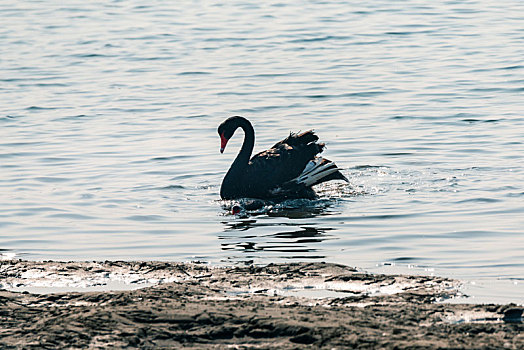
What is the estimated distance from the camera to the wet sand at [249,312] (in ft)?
19.3

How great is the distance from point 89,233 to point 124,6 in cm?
2496

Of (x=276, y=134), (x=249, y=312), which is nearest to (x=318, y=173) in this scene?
(x=276, y=134)

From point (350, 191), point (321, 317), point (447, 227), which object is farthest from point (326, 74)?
point (321, 317)

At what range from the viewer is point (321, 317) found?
623 centimetres

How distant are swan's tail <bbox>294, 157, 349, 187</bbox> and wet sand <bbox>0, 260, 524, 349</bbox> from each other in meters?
3.94

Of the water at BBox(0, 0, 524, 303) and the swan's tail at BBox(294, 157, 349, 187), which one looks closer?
the water at BBox(0, 0, 524, 303)

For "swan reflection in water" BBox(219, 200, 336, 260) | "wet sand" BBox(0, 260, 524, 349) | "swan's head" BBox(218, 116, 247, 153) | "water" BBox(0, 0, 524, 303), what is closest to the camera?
"wet sand" BBox(0, 260, 524, 349)

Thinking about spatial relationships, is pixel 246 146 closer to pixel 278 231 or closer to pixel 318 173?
pixel 318 173

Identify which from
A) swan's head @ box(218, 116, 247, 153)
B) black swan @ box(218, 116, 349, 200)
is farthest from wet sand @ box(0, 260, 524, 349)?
swan's head @ box(218, 116, 247, 153)

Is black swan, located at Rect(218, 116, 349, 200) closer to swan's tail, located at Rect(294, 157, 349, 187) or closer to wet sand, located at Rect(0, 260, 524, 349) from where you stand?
swan's tail, located at Rect(294, 157, 349, 187)

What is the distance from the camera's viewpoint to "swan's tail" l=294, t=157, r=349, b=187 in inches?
465

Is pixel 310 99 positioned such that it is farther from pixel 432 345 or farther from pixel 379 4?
pixel 379 4

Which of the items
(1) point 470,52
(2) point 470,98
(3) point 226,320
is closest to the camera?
(3) point 226,320

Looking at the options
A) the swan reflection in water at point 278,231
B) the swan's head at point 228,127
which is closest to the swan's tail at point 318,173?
the swan reflection in water at point 278,231
